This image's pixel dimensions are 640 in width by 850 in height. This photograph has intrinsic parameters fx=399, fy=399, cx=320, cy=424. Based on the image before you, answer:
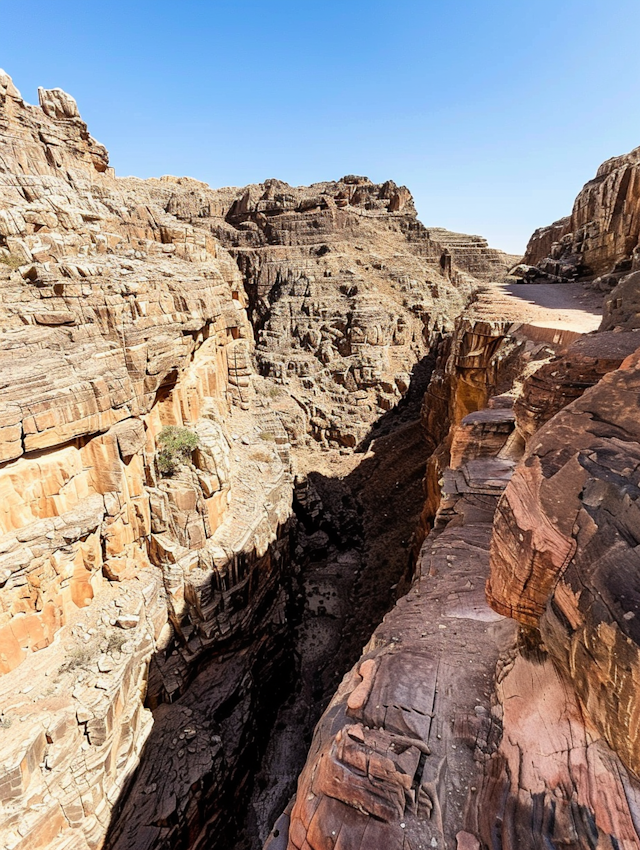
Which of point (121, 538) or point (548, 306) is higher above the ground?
point (548, 306)

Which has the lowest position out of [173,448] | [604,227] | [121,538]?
[121,538]

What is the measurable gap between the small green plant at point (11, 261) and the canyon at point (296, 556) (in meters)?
0.14

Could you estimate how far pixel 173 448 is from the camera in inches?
567

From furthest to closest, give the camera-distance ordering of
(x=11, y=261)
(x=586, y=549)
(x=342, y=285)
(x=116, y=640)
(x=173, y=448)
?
(x=342, y=285) → (x=173, y=448) → (x=11, y=261) → (x=116, y=640) → (x=586, y=549)

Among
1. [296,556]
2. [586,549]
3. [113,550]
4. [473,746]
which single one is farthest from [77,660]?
[586,549]

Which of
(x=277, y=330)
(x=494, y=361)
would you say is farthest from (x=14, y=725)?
(x=277, y=330)

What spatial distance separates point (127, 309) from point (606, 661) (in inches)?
584

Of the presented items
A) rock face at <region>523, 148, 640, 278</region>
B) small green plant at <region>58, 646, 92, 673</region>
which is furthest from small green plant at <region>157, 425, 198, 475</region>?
rock face at <region>523, 148, 640, 278</region>

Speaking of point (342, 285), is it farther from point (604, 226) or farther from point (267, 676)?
point (267, 676)

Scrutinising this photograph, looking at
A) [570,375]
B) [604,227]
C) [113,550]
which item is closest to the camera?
[570,375]

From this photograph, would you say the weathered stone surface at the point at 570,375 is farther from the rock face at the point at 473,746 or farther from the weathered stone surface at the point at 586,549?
the rock face at the point at 473,746

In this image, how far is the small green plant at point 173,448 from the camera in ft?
46.2

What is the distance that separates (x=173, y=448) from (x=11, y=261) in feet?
27.1

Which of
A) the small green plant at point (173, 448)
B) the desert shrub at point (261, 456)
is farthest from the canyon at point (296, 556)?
the desert shrub at point (261, 456)
